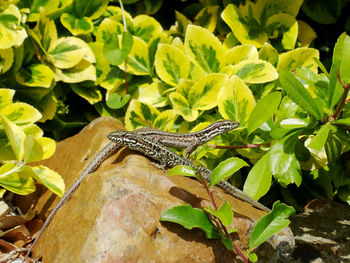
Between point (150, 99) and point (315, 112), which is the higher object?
point (315, 112)

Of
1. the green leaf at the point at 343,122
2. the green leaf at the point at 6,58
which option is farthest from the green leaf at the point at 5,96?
the green leaf at the point at 343,122

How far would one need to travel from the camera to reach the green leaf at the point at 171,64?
11.9 ft

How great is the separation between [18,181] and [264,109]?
1.67 meters

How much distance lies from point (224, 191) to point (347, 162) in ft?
2.96

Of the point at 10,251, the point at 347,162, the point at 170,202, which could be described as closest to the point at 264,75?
the point at 347,162

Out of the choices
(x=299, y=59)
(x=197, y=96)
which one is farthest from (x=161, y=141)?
(x=299, y=59)

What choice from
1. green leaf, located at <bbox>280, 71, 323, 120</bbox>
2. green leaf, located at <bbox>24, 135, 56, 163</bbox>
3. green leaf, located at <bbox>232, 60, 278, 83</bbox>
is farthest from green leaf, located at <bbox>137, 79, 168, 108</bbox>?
green leaf, located at <bbox>280, 71, 323, 120</bbox>

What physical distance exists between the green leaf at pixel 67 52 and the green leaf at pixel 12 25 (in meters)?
0.39

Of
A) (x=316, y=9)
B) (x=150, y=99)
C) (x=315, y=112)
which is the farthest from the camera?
(x=316, y=9)

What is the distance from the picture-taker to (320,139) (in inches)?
94.9

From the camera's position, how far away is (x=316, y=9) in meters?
4.08

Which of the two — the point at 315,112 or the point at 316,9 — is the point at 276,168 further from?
the point at 316,9

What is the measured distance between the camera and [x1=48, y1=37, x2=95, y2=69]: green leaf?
12.4 feet

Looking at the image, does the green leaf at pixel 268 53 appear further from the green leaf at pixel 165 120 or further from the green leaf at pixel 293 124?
the green leaf at pixel 293 124
